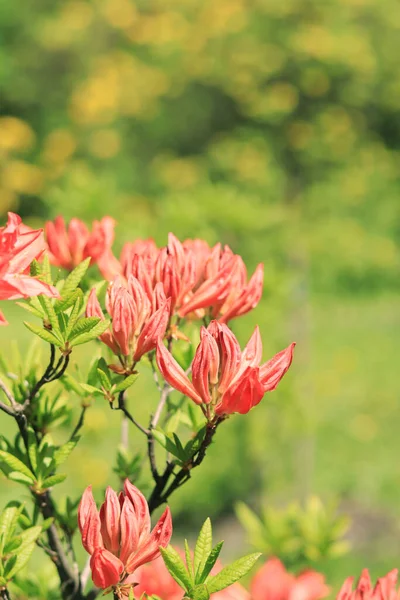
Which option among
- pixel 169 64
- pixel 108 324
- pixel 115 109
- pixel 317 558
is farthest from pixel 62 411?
pixel 115 109

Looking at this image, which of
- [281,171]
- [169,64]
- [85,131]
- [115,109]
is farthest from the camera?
[85,131]

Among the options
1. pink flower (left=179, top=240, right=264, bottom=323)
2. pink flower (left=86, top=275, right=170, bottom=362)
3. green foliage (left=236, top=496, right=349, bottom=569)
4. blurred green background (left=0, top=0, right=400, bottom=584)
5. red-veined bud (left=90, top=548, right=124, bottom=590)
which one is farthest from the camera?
blurred green background (left=0, top=0, right=400, bottom=584)

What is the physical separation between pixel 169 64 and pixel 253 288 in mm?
6514

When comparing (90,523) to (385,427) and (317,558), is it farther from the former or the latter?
(385,427)

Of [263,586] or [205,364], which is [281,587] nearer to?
[263,586]

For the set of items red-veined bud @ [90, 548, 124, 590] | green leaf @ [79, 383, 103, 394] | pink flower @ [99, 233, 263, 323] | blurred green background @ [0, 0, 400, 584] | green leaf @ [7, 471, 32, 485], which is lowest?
red-veined bud @ [90, 548, 124, 590]

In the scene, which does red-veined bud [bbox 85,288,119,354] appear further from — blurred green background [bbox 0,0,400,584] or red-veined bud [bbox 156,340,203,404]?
blurred green background [bbox 0,0,400,584]

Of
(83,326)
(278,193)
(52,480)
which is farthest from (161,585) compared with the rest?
(278,193)

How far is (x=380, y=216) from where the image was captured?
11688 millimetres

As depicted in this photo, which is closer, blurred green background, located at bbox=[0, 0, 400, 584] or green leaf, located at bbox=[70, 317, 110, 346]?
green leaf, located at bbox=[70, 317, 110, 346]

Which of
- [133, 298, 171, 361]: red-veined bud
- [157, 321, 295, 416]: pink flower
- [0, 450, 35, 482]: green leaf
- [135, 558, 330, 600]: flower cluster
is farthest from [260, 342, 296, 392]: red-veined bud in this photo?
[135, 558, 330, 600]: flower cluster

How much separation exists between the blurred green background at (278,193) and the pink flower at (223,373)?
1225 mm

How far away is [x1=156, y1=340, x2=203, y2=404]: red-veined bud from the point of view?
36.6 inches

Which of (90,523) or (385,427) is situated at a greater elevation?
(385,427)
